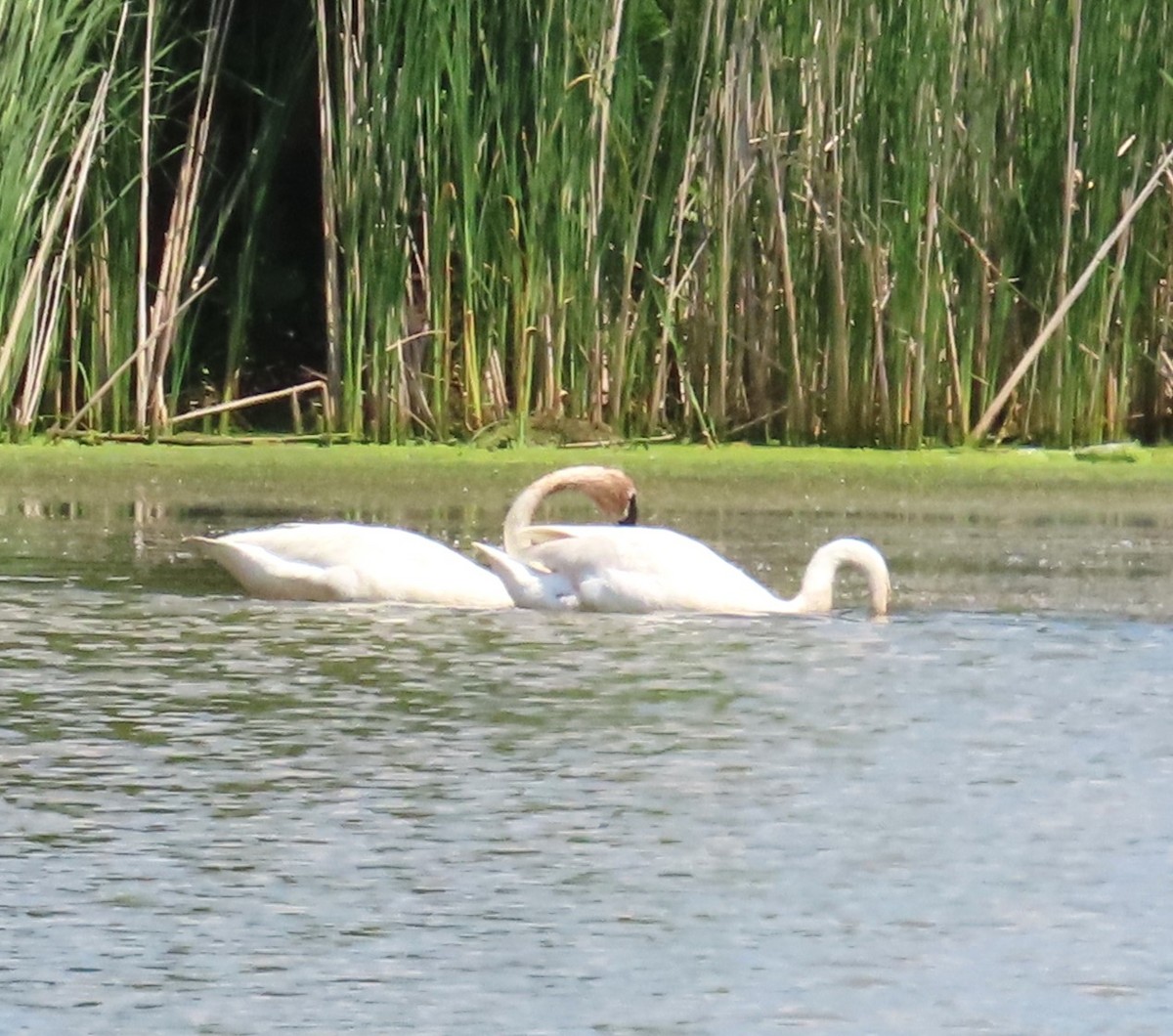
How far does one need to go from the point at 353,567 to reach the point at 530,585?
43 centimetres

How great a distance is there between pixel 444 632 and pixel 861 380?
4115 mm

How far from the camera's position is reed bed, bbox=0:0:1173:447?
33.2 ft

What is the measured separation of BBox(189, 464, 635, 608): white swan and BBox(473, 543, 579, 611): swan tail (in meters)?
0.03

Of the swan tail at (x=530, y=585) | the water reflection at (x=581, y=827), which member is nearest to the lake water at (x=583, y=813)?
the water reflection at (x=581, y=827)

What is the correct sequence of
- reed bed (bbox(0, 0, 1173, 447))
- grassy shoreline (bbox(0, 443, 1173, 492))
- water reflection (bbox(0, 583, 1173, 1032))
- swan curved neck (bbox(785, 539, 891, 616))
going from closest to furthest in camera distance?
water reflection (bbox(0, 583, 1173, 1032))
swan curved neck (bbox(785, 539, 891, 616))
grassy shoreline (bbox(0, 443, 1173, 492))
reed bed (bbox(0, 0, 1173, 447))

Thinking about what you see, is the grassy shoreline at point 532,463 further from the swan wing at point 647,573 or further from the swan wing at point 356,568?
the swan wing at point 647,573

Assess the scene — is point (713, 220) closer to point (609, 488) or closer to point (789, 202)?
point (789, 202)

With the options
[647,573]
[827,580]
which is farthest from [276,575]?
[827,580]

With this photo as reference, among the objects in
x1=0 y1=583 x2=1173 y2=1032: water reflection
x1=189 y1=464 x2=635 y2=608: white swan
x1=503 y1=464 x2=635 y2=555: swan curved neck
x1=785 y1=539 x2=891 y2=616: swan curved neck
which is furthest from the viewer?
x1=503 y1=464 x2=635 y2=555: swan curved neck

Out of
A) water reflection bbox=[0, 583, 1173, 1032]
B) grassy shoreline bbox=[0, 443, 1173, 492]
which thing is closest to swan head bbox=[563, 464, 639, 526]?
water reflection bbox=[0, 583, 1173, 1032]

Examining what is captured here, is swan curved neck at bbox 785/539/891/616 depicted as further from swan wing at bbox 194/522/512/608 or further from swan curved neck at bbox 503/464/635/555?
swan curved neck at bbox 503/464/635/555

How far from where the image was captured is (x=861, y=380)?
33.7 feet

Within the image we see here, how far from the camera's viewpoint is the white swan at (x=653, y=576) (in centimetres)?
667

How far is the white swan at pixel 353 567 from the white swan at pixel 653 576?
90 mm
